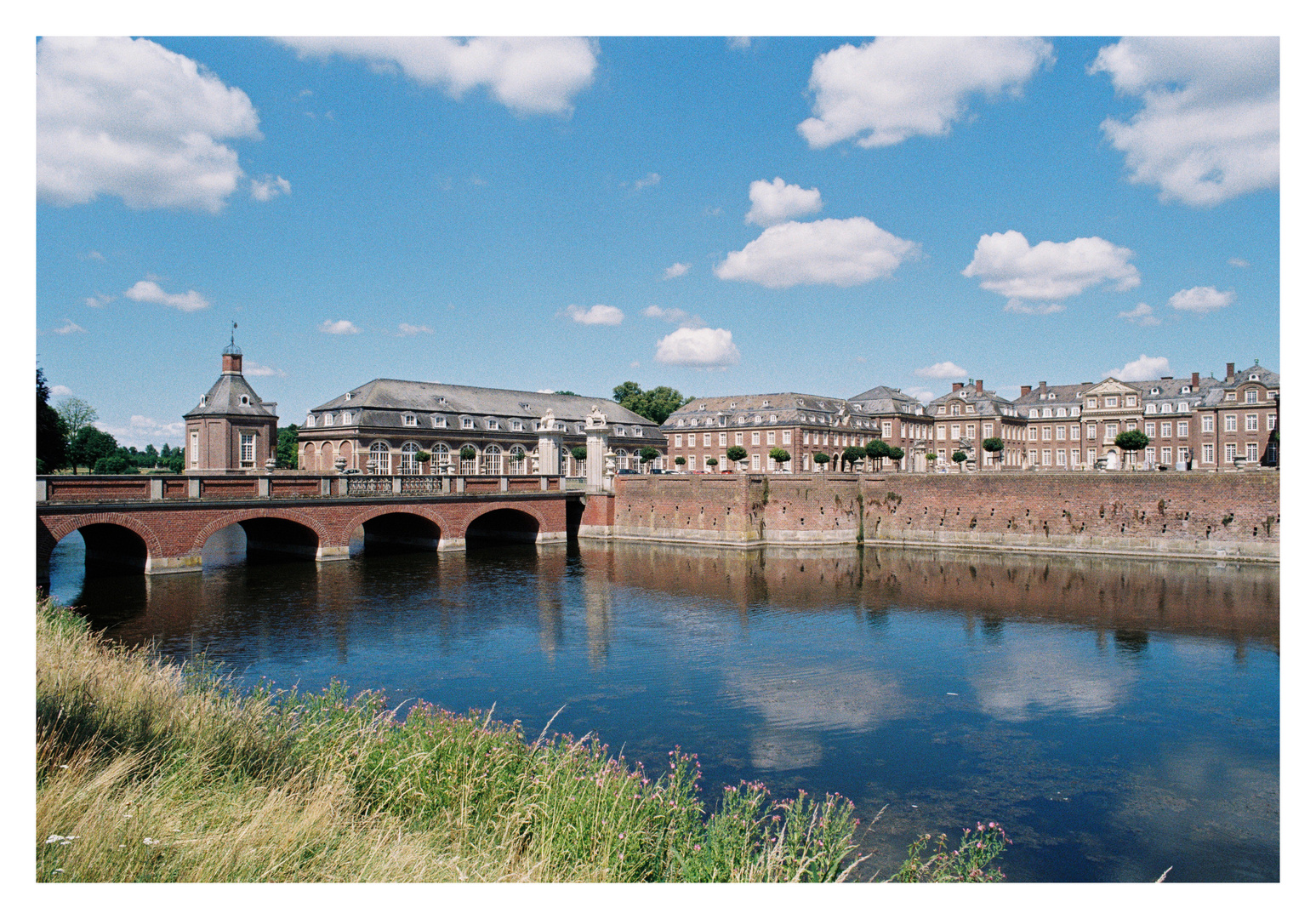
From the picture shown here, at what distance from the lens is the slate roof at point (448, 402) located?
5672cm

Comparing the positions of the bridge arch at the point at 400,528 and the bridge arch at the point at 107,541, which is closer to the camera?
the bridge arch at the point at 107,541

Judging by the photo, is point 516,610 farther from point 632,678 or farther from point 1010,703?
point 1010,703

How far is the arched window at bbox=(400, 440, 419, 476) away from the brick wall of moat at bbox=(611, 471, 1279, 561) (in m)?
22.1

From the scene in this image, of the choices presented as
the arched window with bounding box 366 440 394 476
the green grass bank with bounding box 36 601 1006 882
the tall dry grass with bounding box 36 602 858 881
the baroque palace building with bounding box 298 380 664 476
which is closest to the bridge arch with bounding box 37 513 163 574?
the tall dry grass with bounding box 36 602 858 881

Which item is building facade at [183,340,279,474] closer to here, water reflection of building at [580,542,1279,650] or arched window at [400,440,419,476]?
arched window at [400,440,419,476]

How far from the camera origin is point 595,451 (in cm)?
4269

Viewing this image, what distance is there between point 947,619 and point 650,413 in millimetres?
75009

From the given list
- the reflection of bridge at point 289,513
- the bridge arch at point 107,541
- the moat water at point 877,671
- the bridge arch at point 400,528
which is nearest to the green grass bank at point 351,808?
the moat water at point 877,671

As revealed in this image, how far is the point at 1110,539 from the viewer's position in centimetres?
3388

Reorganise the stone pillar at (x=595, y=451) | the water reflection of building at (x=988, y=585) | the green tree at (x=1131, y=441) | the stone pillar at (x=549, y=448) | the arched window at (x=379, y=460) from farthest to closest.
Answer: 1. the arched window at (x=379, y=460)
2. the green tree at (x=1131, y=441)
3. the stone pillar at (x=549, y=448)
4. the stone pillar at (x=595, y=451)
5. the water reflection of building at (x=988, y=585)

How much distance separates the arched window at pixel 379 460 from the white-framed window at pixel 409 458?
0.89 metres

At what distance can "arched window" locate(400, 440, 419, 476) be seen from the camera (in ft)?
188

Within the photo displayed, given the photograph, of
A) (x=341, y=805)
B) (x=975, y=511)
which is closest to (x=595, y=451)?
(x=975, y=511)

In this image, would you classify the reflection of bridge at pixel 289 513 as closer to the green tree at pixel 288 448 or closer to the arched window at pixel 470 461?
the arched window at pixel 470 461
